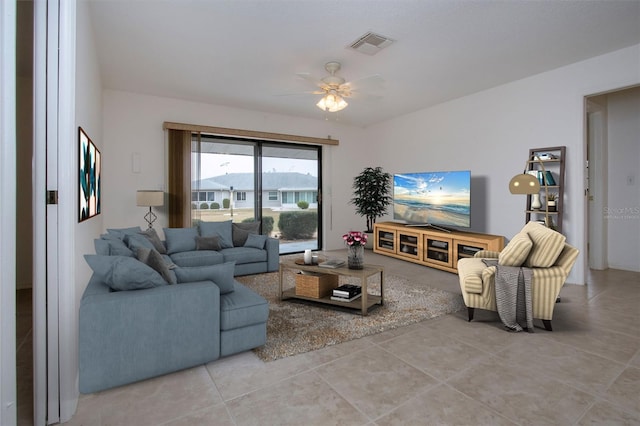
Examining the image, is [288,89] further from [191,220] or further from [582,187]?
[582,187]

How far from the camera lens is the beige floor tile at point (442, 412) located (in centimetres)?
168

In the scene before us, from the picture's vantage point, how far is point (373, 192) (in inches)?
261

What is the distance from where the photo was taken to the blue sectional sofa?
74.2 inches

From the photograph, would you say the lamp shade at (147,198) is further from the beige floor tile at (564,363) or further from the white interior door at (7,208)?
the beige floor tile at (564,363)

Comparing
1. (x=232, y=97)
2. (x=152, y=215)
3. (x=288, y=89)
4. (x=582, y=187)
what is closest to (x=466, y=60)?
(x=582, y=187)

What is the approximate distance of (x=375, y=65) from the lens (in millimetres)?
4109

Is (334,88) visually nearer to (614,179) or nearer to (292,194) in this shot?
(292,194)

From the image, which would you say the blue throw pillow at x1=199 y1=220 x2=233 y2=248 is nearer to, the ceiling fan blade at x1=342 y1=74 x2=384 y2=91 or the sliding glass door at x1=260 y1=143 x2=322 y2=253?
the sliding glass door at x1=260 y1=143 x2=322 y2=253

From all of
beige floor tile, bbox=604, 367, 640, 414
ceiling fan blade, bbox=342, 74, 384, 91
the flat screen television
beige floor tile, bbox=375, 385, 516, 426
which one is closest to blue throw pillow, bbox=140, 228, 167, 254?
ceiling fan blade, bbox=342, 74, 384, 91

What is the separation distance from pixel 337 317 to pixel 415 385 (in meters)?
1.15

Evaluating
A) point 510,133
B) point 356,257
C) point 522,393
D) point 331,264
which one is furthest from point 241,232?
point 510,133

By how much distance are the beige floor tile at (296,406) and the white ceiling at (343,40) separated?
2898 mm

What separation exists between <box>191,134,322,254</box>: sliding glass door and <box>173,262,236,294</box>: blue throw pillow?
3.47m

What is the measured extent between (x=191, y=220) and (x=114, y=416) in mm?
4098
